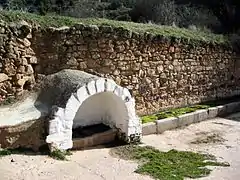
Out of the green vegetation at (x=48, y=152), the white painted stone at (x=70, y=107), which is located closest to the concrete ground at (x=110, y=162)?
the green vegetation at (x=48, y=152)

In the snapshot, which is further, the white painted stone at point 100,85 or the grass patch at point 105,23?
the grass patch at point 105,23

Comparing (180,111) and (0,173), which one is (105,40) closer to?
(180,111)

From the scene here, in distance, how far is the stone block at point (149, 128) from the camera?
9661mm

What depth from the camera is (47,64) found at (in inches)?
350

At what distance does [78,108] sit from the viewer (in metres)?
8.16

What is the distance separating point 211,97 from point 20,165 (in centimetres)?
765

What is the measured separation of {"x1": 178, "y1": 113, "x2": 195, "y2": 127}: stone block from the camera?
1064cm

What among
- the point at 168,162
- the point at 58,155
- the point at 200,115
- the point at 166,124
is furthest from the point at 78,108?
the point at 200,115

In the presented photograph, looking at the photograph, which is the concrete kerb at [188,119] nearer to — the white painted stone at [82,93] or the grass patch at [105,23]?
the grass patch at [105,23]

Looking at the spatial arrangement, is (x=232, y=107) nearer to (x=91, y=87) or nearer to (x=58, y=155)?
(x=91, y=87)

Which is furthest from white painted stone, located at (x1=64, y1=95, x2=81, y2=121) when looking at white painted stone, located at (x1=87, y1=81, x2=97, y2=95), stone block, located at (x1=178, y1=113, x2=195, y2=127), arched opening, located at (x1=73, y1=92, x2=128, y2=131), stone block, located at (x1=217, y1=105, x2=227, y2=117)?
stone block, located at (x1=217, y1=105, x2=227, y2=117)

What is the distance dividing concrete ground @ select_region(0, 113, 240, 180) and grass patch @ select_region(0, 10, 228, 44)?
9.28 feet

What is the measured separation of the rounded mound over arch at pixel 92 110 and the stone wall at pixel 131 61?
2.16ft

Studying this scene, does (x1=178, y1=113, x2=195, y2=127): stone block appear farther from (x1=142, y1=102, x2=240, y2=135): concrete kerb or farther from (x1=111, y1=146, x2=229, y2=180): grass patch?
(x1=111, y1=146, x2=229, y2=180): grass patch
